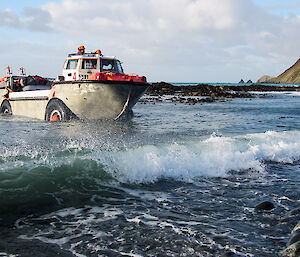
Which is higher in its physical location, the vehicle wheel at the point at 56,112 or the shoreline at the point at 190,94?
the shoreline at the point at 190,94

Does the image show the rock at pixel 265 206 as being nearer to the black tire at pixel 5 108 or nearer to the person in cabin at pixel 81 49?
the person in cabin at pixel 81 49

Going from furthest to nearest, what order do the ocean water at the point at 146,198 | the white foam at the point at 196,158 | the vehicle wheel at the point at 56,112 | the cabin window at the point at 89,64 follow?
the cabin window at the point at 89,64 → the vehicle wheel at the point at 56,112 → the white foam at the point at 196,158 → the ocean water at the point at 146,198

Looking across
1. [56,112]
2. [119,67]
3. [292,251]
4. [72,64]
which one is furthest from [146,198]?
[119,67]

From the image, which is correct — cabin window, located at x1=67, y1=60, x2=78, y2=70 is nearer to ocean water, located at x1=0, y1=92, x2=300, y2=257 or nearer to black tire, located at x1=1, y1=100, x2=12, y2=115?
black tire, located at x1=1, y1=100, x2=12, y2=115

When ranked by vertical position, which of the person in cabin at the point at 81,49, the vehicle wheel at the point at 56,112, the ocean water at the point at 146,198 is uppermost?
the person in cabin at the point at 81,49

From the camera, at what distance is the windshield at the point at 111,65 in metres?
16.0

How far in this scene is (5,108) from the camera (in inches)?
797

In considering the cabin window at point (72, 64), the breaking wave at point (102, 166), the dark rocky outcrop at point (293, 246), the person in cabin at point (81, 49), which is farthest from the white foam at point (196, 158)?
the person in cabin at point (81, 49)

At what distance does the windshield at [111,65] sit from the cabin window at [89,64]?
1.30 ft

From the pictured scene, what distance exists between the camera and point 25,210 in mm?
5285

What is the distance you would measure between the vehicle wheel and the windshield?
2.76 meters

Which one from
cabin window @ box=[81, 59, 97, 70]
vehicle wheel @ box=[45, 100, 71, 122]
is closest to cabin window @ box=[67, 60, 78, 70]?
cabin window @ box=[81, 59, 97, 70]

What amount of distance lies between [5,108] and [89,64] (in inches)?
310

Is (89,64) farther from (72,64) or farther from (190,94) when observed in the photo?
(190,94)
